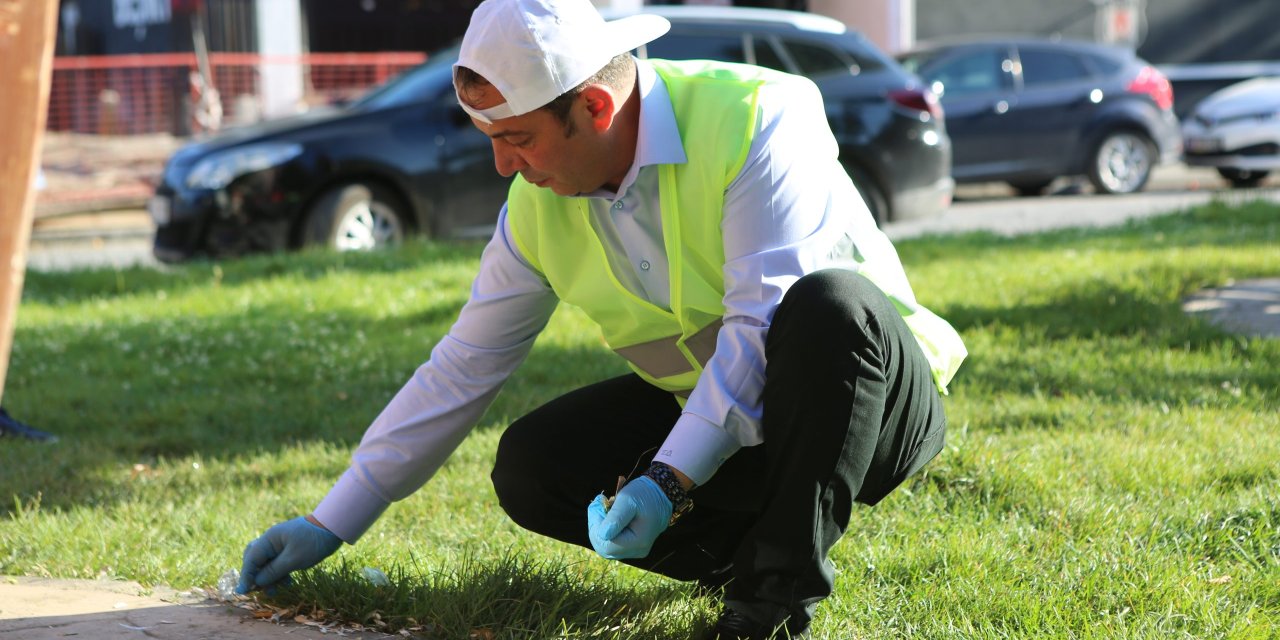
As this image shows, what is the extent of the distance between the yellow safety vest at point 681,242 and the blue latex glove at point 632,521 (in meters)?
0.41

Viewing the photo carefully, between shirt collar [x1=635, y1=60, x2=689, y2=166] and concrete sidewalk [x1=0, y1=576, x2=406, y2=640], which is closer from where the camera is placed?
shirt collar [x1=635, y1=60, x2=689, y2=166]

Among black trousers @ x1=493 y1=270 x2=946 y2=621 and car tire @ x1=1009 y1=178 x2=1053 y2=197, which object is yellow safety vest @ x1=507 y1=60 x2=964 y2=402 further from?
car tire @ x1=1009 y1=178 x2=1053 y2=197

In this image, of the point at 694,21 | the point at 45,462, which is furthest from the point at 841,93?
the point at 45,462

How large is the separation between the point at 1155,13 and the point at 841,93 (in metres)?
14.9

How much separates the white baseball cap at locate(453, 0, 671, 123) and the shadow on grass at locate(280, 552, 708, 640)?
103 centimetres

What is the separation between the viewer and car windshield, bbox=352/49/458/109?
365 inches

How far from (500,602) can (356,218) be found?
6.47m

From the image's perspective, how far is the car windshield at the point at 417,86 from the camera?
30.4ft

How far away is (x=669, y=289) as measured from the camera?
2.77 meters

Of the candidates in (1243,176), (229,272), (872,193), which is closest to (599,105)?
(229,272)

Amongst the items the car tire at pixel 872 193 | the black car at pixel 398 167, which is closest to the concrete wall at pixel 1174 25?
the black car at pixel 398 167

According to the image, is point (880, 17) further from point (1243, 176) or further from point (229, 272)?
point (229, 272)

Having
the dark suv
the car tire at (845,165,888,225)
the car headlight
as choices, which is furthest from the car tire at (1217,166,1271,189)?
the car headlight

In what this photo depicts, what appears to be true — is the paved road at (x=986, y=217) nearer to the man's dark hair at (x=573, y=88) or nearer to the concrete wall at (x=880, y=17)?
the concrete wall at (x=880, y=17)
